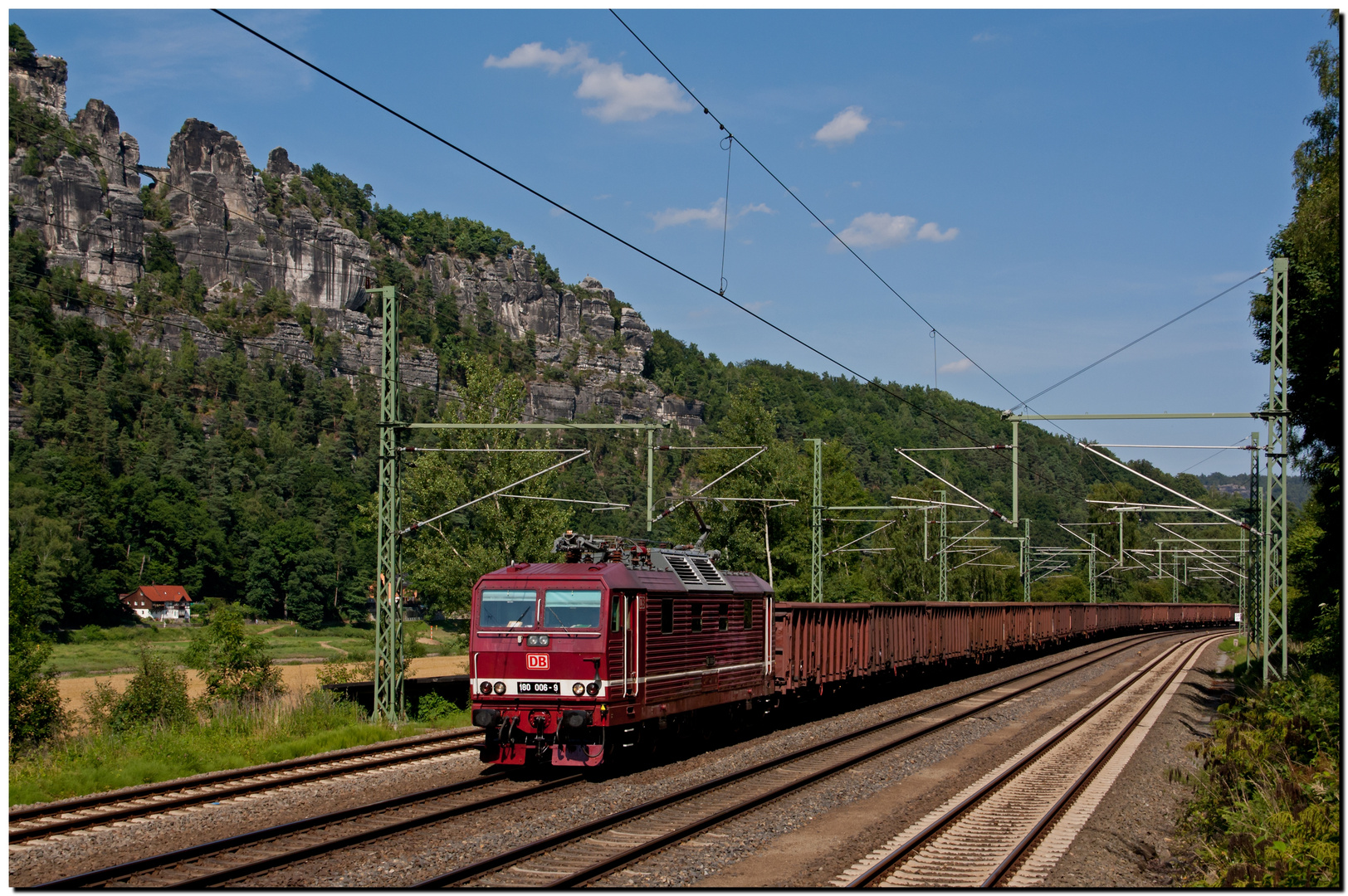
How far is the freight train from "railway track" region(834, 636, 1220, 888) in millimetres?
4806

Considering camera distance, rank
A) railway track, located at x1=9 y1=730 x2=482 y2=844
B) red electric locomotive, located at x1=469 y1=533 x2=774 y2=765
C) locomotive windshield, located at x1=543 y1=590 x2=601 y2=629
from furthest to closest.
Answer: locomotive windshield, located at x1=543 y1=590 x2=601 y2=629
red electric locomotive, located at x1=469 y1=533 x2=774 y2=765
railway track, located at x1=9 y1=730 x2=482 y2=844

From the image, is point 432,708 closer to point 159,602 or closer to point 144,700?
point 144,700

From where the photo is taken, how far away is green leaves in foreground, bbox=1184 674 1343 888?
1004 cm

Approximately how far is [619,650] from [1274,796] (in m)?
8.62

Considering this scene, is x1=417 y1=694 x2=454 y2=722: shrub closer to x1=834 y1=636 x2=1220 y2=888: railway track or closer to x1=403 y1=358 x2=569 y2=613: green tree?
x1=834 y1=636 x2=1220 y2=888: railway track

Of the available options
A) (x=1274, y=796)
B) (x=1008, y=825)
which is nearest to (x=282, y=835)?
(x=1008, y=825)

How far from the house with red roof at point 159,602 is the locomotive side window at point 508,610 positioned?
109212mm

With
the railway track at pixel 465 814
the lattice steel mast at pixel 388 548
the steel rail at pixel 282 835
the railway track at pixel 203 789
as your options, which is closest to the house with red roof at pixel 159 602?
the lattice steel mast at pixel 388 548

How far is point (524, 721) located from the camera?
1579 centimetres

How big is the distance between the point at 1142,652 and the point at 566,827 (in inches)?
1853

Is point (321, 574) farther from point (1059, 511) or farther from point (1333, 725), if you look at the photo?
point (1333, 725)

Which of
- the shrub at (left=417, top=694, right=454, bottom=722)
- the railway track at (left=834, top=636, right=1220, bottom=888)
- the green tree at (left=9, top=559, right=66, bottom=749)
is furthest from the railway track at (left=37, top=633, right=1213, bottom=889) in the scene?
the green tree at (left=9, top=559, right=66, bottom=749)

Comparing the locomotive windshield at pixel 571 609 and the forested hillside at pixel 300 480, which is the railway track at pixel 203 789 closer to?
the locomotive windshield at pixel 571 609

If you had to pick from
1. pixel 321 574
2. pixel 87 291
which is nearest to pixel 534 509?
pixel 321 574
